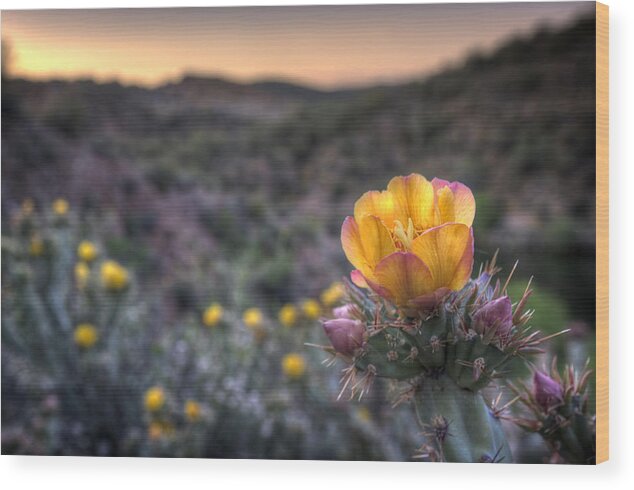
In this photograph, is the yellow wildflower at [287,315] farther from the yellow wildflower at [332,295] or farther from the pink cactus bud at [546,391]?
the pink cactus bud at [546,391]

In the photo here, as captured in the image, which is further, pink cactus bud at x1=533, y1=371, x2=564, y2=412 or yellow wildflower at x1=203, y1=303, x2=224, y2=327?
yellow wildflower at x1=203, y1=303, x2=224, y2=327

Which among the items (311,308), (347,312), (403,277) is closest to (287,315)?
(311,308)

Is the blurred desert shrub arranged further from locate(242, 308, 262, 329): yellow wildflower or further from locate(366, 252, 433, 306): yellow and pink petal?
locate(366, 252, 433, 306): yellow and pink petal

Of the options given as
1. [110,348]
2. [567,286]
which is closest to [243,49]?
[110,348]

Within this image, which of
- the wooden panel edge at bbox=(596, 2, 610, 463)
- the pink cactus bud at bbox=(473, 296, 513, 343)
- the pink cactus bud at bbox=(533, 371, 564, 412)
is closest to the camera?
the pink cactus bud at bbox=(473, 296, 513, 343)

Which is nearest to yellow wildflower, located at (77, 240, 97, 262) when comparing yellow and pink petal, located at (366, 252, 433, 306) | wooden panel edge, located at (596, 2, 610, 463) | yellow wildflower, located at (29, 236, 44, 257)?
yellow wildflower, located at (29, 236, 44, 257)

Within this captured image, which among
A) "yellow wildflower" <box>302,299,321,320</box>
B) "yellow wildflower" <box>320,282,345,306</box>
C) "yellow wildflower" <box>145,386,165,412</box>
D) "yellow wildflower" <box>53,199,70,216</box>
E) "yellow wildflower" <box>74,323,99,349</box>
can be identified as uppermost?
"yellow wildflower" <box>53,199,70,216</box>

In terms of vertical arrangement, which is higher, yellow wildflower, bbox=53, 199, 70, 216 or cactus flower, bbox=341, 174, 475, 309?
yellow wildflower, bbox=53, 199, 70, 216
